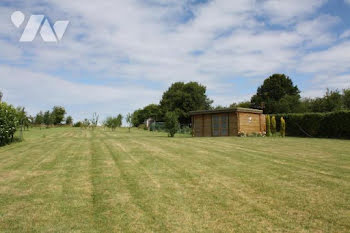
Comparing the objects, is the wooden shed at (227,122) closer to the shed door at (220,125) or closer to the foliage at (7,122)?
the shed door at (220,125)

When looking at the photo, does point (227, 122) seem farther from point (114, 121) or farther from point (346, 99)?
point (346, 99)

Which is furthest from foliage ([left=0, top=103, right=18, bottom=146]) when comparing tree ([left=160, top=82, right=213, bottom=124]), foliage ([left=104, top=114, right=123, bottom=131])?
tree ([left=160, top=82, right=213, bottom=124])

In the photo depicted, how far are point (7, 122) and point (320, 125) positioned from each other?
2552 centimetres

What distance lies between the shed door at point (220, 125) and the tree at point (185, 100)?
2815cm

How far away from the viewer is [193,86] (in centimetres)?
5797

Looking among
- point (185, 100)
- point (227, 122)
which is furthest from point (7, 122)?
point (185, 100)

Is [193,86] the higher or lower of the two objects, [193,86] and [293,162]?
the higher

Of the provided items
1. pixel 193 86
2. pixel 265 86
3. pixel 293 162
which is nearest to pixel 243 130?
pixel 293 162

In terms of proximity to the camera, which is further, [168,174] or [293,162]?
[293,162]

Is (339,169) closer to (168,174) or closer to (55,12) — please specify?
(168,174)

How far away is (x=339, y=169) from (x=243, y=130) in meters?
17.4

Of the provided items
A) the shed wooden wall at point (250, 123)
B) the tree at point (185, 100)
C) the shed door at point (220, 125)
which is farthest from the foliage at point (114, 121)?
the shed wooden wall at point (250, 123)

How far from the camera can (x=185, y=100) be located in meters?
56.5

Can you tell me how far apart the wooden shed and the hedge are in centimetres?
294
